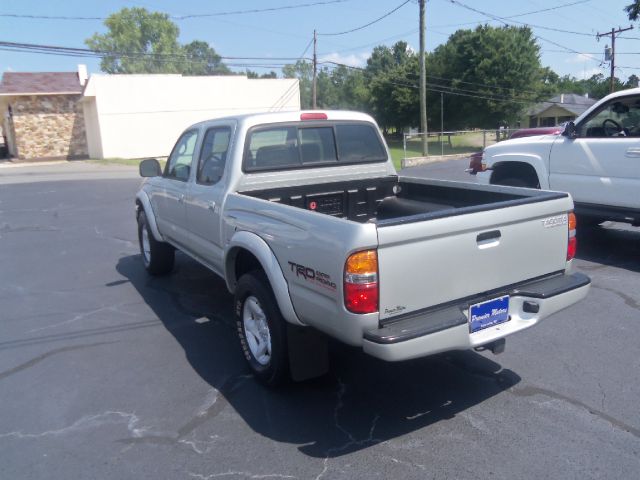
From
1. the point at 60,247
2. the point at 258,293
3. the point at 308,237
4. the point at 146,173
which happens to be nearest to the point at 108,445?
the point at 258,293

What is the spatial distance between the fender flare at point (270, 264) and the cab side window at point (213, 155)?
969mm

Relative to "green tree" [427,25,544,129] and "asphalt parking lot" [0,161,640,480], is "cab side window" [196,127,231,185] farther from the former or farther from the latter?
"green tree" [427,25,544,129]

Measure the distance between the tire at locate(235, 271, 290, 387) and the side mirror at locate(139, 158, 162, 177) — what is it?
2622 mm

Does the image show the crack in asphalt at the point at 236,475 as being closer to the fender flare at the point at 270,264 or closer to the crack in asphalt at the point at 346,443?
the crack in asphalt at the point at 346,443

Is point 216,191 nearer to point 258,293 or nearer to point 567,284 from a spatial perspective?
point 258,293

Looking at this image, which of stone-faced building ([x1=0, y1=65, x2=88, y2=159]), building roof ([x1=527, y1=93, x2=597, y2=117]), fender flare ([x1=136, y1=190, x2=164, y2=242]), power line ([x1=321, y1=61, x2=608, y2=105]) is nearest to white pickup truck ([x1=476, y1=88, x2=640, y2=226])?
fender flare ([x1=136, y1=190, x2=164, y2=242])

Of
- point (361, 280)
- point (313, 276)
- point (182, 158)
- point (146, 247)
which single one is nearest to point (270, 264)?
point (313, 276)

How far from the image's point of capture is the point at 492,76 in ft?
151

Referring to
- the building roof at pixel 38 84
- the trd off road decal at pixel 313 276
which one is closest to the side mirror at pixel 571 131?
the trd off road decal at pixel 313 276

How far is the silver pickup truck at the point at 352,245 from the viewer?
307 cm

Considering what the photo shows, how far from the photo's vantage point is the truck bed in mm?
4766

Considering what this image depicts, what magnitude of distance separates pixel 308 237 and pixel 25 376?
272 centimetres

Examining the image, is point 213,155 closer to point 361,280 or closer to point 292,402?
point 292,402

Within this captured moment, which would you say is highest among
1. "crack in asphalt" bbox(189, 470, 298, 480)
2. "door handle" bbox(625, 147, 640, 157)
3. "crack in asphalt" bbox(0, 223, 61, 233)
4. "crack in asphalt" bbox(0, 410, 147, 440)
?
"door handle" bbox(625, 147, 640, 157)
